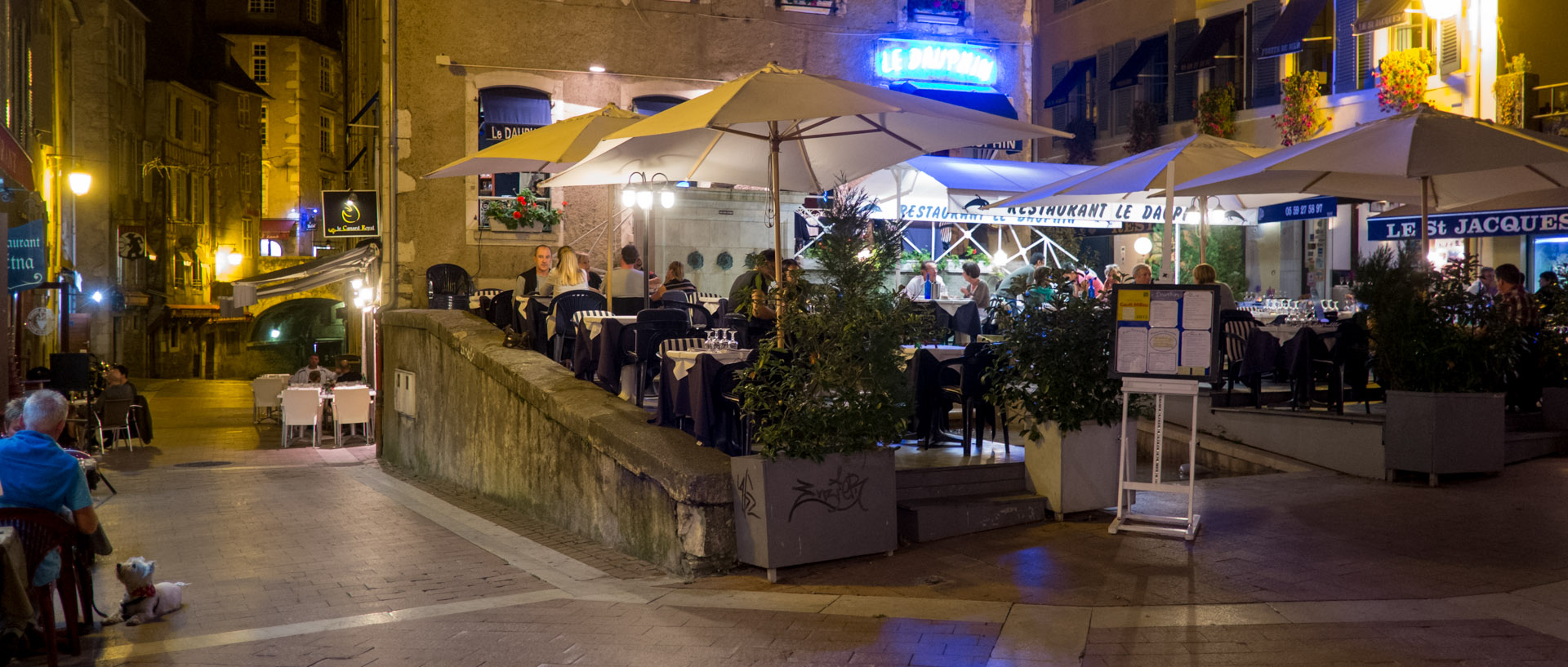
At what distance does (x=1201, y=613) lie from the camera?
512cm

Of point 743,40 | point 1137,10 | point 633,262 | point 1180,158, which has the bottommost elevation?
point 633,262

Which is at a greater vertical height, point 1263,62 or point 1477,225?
point 1263,62

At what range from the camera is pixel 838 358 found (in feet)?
20.5

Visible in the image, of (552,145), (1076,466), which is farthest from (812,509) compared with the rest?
(552,145)

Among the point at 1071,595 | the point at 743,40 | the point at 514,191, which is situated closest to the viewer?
the point at 1071,595

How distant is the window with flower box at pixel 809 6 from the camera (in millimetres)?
16062

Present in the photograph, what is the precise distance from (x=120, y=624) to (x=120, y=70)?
34969 millimetres

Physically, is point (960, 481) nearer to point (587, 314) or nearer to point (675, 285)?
point (587, 314)

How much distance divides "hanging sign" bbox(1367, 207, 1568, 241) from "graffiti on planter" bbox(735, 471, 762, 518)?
11115mm

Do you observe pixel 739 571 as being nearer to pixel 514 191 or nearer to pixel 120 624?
pixel 120 624

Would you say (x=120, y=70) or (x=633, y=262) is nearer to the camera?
(x=633, y=262)

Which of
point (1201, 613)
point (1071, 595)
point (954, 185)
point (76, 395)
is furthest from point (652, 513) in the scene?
point (76, 395)

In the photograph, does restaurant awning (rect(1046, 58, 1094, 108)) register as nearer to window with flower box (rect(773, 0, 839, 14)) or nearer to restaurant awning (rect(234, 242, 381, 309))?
window with flower box (rect(773, 0, 839, 14))

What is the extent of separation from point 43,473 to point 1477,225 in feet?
53.2
